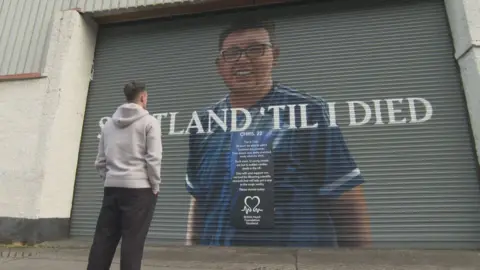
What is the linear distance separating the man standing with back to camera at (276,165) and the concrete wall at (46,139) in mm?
2209

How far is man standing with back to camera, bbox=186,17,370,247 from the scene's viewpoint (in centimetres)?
535

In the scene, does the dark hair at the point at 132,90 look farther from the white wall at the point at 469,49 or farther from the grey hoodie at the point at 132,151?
the white wall at the point at 469,49

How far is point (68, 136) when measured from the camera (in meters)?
6.31

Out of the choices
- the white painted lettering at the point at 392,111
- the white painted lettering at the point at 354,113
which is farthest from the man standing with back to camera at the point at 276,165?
the white painted lettering at the point at 392,111

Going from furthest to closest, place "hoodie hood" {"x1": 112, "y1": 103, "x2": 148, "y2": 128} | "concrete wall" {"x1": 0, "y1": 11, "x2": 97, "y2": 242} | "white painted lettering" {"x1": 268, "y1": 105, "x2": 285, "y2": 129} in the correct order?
"white painted lettering" {"x1": 268, "y1": 105, "x2": 285, "y2": 129} → "concrete wall" {"x1": 0, "y1": 11, "x2": 97, "y2": 242} → "hoodie hood" {"x1": 112, "y1": 103, "x2": 148, "y2": 128}

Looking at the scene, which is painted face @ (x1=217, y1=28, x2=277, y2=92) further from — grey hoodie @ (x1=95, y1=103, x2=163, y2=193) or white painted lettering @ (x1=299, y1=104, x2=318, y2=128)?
grey hoodie @ (x1=95, y1=103, x2=163, y2=193)

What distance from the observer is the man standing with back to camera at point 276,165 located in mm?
5352

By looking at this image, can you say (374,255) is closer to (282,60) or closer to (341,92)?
(341,92)

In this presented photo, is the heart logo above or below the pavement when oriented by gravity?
above

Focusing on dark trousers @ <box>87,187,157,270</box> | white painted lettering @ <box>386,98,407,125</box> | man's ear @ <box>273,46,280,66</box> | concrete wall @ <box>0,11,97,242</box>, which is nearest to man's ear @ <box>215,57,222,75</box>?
man's ear @ <box>273,46,280,66</box>

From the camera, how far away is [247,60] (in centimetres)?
631

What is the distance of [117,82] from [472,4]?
6.06m

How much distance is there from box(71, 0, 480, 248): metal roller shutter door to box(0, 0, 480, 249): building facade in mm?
20

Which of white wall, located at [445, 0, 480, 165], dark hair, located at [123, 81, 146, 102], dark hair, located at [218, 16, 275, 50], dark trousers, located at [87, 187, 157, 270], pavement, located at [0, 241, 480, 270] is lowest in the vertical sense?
pavement, located at [0, 241, 480, 270]
